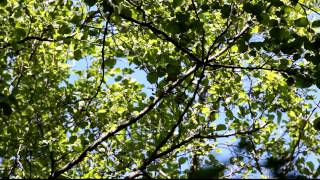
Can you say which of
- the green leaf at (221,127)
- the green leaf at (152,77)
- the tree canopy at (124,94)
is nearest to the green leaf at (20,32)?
the tree canopy at (124,94)

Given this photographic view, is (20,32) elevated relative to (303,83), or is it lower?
elevated

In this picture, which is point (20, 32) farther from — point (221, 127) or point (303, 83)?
point (303, 83)

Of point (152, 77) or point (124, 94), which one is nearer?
point (152, 77)

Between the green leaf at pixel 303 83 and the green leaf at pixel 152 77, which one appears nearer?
the green leaf at pixel 303 83

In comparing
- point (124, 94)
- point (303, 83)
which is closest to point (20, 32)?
point (124, 94)

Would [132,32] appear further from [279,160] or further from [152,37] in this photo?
[279,160]

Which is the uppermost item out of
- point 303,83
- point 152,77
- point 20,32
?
point 20,32

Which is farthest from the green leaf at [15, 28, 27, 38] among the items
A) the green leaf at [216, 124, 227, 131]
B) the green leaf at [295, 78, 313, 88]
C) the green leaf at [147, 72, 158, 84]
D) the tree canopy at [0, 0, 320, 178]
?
the green leaf at [295, 78, 313, 88]

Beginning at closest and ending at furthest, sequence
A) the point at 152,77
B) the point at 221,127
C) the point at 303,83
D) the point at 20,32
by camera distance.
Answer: the point at 303,83, the point at 152,77, the point at 20,32, the point at 221,127

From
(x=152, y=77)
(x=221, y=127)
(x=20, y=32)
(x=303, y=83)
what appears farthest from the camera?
(x=221, y=127)

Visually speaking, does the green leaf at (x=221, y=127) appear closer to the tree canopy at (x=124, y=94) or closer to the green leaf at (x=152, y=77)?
the tree canopy at (x=124, y=94)

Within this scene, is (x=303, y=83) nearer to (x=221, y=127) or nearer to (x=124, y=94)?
(x=221, y=127)

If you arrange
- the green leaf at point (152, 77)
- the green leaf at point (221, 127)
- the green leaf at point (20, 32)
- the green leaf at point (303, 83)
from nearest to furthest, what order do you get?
the green leaf at point (303, 83), the green leaf at point (152, 77), the green leaf at point (20, 32), the green leaf at point (221, 127)

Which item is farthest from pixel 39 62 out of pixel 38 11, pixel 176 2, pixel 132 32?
pixel 176 2
